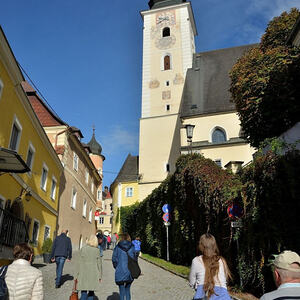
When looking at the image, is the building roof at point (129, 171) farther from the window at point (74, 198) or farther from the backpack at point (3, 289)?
the backpack at point (3, 289)

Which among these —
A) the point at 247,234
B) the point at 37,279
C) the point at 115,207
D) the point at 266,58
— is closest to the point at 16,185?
the point at 247,234

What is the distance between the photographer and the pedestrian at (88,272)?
6.39m

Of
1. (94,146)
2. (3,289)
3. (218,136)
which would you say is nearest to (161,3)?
(94,146)

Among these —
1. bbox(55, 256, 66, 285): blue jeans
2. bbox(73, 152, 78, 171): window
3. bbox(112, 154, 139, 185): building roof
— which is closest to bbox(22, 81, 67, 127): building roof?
bbox(73, 152, 78, 171): window

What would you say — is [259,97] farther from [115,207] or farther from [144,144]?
[115,207]

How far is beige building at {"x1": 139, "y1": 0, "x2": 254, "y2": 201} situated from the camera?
29500 millimetres

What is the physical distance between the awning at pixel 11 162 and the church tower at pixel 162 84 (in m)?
26.3

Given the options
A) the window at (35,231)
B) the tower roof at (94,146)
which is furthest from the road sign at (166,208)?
the tower roof at (94,146)

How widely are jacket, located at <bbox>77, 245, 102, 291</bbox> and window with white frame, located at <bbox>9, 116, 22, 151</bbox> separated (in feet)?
23.1

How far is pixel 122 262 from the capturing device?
6.50 m

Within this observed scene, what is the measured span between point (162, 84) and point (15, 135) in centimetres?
2751

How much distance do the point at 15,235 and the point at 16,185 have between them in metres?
2.68

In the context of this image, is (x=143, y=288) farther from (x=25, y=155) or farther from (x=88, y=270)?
(x=25, y=155)

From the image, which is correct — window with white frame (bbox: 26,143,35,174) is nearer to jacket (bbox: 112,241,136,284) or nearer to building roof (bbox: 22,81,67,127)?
building roof (bbox: 22,81,67,127)
